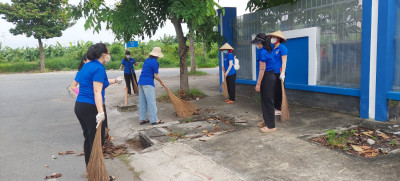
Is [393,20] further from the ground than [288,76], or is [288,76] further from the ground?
[393,20]

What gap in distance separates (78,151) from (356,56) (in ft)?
16.5

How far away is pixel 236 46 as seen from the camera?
30.7 feet

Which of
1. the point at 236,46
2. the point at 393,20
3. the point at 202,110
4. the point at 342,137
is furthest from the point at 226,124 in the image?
the point at 236,46

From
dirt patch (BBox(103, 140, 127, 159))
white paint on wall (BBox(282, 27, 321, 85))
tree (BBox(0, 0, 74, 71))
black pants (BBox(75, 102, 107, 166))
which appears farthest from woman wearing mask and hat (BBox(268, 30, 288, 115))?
tree (BBox(0, 0, 74, 71))

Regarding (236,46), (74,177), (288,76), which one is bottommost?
(74,177)

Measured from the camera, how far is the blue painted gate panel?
6746mm

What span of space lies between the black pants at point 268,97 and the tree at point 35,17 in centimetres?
2466

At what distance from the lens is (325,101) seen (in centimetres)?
634

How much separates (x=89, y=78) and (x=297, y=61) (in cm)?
485

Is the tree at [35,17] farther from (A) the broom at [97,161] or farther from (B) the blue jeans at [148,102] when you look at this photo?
(A) the broom at [97,161]

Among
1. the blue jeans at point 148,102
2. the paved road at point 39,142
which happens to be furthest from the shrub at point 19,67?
the blue jeans at point 148,102

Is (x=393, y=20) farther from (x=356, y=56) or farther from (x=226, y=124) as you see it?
(x=226, y=124)

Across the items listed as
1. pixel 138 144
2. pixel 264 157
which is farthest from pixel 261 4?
pixel 264 157

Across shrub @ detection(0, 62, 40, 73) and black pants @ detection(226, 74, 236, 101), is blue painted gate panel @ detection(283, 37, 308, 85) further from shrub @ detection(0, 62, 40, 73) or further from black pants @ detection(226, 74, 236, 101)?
shrub @ detection(0, 62, 40, 73)
